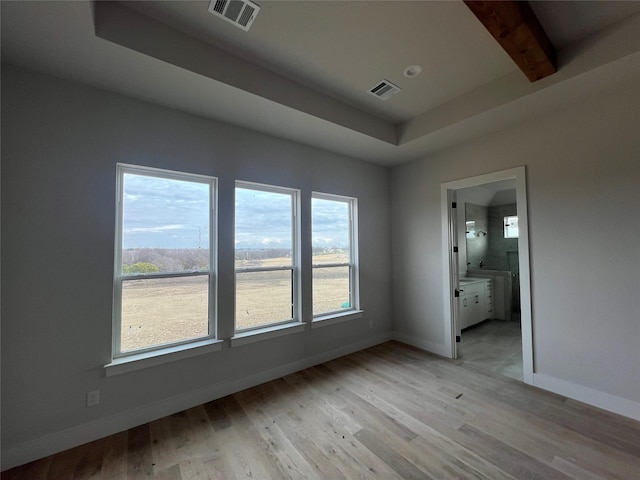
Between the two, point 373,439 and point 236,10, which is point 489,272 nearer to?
point 373,439

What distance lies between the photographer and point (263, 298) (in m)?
3.04

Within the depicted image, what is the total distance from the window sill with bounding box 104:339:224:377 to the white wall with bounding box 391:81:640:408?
11.0 ft

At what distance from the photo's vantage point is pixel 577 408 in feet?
7.67

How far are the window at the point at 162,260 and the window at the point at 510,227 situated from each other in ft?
20.4

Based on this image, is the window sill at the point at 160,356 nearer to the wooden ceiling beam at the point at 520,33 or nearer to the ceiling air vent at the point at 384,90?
the ceiling air vent at the point at 384,90

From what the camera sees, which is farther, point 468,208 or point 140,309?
point 468,208

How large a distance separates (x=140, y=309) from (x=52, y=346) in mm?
574

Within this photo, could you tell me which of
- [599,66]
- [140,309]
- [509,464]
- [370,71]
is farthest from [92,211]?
[599,66]

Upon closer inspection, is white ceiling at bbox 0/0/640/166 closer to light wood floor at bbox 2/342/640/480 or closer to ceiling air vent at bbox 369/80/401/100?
ceiling air vent at bbox 369/80/401/100

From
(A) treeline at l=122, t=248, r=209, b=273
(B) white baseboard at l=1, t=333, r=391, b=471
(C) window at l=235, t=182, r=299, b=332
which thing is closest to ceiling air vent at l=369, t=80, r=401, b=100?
(C) window at l=235, t=182, r=299, b=332

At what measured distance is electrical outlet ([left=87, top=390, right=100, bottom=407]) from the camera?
2.04 m

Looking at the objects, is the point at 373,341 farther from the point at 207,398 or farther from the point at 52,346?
the point at 52,346

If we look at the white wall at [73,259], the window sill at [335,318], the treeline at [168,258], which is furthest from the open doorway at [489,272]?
the white wall at [73,259]

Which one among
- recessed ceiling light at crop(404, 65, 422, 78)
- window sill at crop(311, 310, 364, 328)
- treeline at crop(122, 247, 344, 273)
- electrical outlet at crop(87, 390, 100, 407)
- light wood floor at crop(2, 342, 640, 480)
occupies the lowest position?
light wood floor at crop(2, 342, 640, 480)
